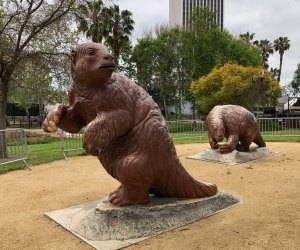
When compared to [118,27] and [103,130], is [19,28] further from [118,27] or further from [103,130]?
[118,27]

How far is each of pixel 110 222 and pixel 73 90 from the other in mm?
1570

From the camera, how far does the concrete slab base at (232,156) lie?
29.3 ft

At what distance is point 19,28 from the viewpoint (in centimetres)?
1211

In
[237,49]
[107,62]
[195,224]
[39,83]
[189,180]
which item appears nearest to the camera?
[107,62]

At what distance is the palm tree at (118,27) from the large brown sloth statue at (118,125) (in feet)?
82.1

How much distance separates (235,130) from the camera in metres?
9.17

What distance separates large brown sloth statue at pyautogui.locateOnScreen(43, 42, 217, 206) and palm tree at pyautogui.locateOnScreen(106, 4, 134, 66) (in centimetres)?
2501

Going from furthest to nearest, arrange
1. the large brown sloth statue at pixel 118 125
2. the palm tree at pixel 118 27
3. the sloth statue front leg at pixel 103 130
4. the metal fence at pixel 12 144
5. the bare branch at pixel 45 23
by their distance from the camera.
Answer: the palm tree at pixel 118 27 → the bare branch at pixel 45 23 → the metal fence at pixel 12 144 → the large brown sloth statue at pixel 118 125 → the sloth statue front leg at pixel 103 130

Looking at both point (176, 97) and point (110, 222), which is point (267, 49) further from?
point (110, 222)

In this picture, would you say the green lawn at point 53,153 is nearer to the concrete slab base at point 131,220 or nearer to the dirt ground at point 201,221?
the dirt ground at point 201,221

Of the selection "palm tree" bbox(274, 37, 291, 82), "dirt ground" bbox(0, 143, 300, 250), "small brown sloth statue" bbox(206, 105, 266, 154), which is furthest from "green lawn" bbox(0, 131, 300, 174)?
"palm tree" bbox(274, 37, 291, 82)

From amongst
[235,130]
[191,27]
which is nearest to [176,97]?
[191,27]

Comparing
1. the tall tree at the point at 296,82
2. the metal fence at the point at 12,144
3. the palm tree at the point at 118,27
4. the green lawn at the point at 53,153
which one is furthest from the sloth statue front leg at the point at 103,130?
the tall tree at the point at 296,82

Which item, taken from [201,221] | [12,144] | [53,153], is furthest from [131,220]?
[53,153]
